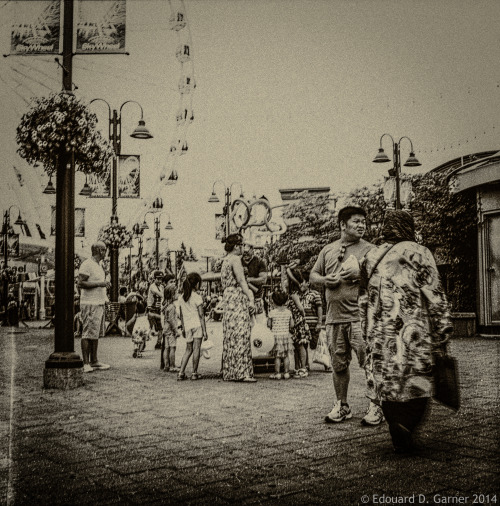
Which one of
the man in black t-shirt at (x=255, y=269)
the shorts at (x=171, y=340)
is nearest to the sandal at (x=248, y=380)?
the man in black t-shirt at (x=255, y=269)

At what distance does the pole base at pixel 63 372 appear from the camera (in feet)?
24.6

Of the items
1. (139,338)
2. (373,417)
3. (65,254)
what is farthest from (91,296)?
(373,417)

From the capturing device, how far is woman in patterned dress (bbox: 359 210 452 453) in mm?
4250

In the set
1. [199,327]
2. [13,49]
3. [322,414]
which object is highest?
[13,49]

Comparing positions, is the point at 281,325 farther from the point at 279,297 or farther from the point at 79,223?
the point at 79,223

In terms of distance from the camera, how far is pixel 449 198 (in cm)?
1559

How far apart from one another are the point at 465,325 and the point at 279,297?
7216mm

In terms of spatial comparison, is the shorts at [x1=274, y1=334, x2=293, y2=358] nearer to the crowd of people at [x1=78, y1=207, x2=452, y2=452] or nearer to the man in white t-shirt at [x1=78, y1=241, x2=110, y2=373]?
the crowd of people at [x1=78, y1=207, x2=452, y2=452]

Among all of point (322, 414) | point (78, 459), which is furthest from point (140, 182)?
point (78, 459)

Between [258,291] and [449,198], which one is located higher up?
[449,198]

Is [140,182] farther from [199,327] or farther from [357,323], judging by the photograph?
[357,323]

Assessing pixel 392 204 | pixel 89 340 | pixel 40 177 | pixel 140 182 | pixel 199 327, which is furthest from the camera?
pixel 392 204

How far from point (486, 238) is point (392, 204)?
2058 millimetres

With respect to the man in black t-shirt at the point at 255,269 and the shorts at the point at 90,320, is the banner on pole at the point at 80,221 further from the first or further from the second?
the man in black t-shirt at the point at 255,269
